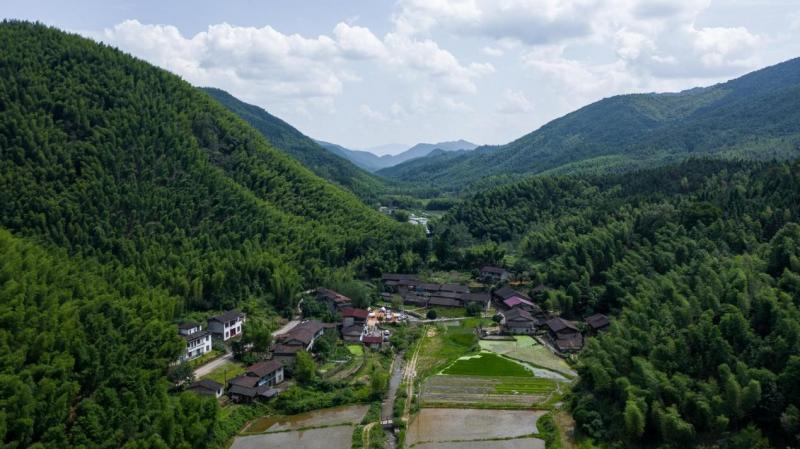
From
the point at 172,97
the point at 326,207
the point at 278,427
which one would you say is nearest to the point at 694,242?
the point at 278,427

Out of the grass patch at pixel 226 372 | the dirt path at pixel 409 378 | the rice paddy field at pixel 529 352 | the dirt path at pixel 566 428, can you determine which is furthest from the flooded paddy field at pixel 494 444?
the grass patch at pixel 226 372

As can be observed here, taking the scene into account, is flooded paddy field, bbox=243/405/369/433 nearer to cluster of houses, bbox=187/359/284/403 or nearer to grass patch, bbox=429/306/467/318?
cluster of houses, bbox=187/359/284/403

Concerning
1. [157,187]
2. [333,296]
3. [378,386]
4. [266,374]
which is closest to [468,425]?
[378,386]

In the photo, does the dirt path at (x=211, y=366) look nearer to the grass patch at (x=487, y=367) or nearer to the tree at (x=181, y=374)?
the tree at (x=181, y=374)

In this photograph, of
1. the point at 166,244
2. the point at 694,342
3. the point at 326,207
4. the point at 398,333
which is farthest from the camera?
the point at 326,207

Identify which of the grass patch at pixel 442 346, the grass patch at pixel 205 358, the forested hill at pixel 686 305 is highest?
the forested hill at pixel 686 305

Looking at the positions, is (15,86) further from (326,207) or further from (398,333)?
(398,333)
